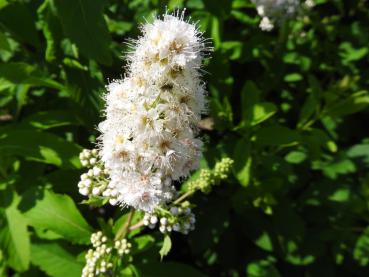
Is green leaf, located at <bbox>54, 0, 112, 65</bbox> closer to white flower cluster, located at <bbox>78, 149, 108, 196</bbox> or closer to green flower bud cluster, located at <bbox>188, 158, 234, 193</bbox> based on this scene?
white flower cluster, located at <bbox>78, 149, 108, 196</bbox>

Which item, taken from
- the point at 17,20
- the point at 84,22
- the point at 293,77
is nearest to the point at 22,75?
the point at 17,20

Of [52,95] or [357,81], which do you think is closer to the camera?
[52,95]

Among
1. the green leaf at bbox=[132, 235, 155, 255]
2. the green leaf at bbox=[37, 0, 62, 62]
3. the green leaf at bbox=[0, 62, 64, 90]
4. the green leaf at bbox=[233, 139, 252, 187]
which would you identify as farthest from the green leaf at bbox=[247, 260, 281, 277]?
the green leaf at bbox=[37, 0, 62, 62]

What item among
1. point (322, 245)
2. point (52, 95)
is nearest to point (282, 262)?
point (322, 245)

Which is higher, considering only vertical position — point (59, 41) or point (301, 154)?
point (59, 41)

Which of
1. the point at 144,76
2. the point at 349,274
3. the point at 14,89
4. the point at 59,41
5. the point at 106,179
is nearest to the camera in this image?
the point at 144,76

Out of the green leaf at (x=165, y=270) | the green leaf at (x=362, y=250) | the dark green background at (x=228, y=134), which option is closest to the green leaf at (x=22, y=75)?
the dark green background at (x=228, y=134)

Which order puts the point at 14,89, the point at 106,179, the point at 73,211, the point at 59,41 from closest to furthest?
the point at 106,179, the point at 73,211, the point at 59,41, the point at 14,89

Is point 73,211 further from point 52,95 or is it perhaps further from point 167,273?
point 52,95
